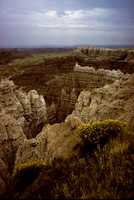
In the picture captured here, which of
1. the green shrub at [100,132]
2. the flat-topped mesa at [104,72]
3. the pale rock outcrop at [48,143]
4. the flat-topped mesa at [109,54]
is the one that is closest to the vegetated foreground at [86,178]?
the green shrub at [100,132]

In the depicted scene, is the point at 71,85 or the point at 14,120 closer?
the point at 14,120

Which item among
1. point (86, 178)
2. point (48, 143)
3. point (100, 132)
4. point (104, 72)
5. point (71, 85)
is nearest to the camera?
point (86, 178)

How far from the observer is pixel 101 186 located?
2459 millimetres

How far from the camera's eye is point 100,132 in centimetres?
421

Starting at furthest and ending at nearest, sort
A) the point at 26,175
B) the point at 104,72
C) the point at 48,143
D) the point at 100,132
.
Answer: the point at 104,72, the point at 48,143, the point at 100,132, the point at 26,175

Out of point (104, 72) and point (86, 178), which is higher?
point (104, 72)

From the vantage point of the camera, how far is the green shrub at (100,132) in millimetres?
4125

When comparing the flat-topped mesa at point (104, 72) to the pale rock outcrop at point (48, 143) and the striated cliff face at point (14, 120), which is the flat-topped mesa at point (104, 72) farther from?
the pale rock outcrop at point (48, 143)

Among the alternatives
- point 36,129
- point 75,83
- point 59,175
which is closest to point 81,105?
point 36,129

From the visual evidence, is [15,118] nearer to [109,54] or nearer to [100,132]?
[100,132]

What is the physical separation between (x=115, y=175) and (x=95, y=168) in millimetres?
383

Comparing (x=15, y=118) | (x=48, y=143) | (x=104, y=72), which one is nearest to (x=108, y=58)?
(x=104, y=72)

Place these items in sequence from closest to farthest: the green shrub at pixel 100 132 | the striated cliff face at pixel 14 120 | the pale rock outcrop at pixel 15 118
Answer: the green shrub at pixel 100 132 < the striated cliff face at pixel 14 120 < the pale rock outcrop at pixel 15 118

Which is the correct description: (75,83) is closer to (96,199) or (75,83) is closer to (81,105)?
(81,105)
